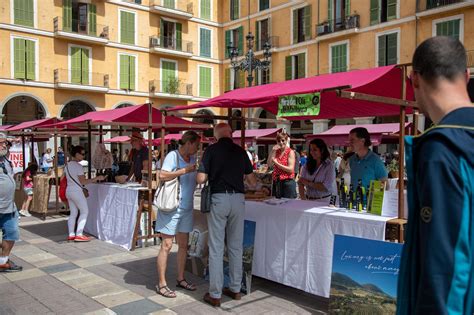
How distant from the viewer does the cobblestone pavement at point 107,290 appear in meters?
4.21

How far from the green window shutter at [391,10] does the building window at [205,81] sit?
46.4 ft

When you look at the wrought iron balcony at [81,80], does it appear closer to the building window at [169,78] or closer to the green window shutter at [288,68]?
the building window at [169,78]

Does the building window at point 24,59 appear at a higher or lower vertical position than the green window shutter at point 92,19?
lower

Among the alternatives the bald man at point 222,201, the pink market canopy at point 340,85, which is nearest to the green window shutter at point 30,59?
the pink market canopy at point 340,85

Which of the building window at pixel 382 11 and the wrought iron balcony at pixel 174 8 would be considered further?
the wrought iron balcony at pixel 174 8

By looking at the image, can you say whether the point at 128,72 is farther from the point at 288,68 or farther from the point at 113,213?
the point at 113,213

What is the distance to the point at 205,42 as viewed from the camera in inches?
1300

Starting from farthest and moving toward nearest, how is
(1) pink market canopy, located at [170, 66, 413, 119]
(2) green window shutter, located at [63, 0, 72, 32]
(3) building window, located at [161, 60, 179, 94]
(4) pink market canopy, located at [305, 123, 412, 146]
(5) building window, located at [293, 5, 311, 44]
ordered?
(3) building window, located at [161, 60, 179, 94] → (5) building window, located at [293, 5, 311, 44] → (2) green window shutter, located at [63, 0, 72, 32] → (4) pink market canopy, located at [305, 123, 412, 146] → (1) pink market canopy, located at [170, 66, 413, 119]

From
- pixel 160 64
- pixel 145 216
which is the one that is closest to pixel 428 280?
pixel 145 216

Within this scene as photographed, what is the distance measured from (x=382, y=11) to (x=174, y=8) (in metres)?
14.6

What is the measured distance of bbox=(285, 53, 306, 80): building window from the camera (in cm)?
2808

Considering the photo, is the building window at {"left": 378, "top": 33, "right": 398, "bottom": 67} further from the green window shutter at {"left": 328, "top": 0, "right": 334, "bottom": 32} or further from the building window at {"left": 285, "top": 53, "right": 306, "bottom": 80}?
the building window at {"left": 285, "top": 53, "right": 306, "bottom": 80}

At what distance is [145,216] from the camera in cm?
678

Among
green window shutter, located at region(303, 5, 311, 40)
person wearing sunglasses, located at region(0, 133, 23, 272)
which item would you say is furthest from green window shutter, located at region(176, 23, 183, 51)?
person wearing sunglasses, located at region(0, 133, 23, 272)
